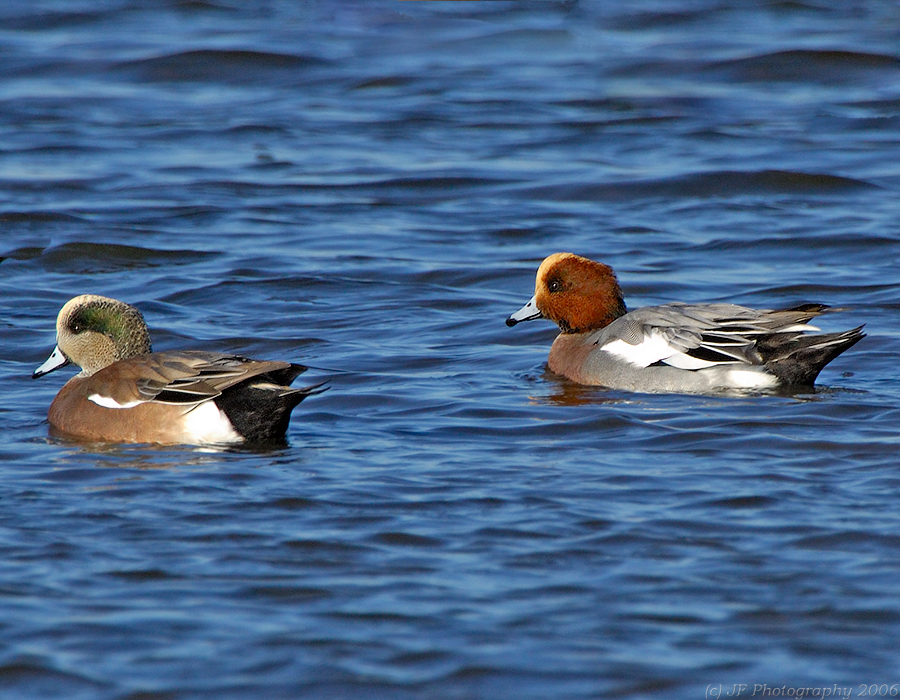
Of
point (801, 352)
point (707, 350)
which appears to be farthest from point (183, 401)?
point (801, 352)

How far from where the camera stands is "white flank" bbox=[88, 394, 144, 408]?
623cm

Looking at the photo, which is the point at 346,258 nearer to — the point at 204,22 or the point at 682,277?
the point at 682,277

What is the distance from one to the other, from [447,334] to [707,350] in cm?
191

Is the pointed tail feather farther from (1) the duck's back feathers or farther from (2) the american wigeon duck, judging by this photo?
(2) the american wigeon duck

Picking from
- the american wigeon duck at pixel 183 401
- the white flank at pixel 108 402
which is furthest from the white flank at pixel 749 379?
the white flank at pixel 108 402

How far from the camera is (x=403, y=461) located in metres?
5.85

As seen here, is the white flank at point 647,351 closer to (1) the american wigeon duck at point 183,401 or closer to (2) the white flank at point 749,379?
(2) the white flank at point 749,379

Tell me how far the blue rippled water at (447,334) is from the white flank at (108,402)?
0.64 feet

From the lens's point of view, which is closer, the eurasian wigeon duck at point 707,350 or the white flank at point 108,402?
the white flank at point 108,402

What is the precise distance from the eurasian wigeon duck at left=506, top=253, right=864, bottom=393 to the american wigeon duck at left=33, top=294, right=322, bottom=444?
1951mm

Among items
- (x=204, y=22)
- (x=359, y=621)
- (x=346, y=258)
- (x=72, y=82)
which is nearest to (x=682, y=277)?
(x=346, y=258)

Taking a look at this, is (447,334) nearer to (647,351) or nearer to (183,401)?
(647,351)

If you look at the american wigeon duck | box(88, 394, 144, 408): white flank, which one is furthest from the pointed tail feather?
box(88, 394, 144, 408): white flank

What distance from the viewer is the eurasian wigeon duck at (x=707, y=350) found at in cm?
719
